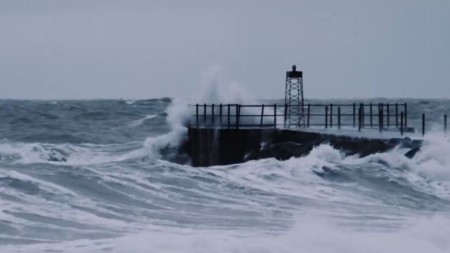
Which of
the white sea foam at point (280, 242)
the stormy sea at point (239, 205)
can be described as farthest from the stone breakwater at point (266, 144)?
the white sea foam at point (280, 242)

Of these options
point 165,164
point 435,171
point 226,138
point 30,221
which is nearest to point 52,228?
point 30,221

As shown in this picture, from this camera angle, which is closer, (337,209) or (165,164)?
(337,209)

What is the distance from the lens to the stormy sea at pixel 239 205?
548 inches

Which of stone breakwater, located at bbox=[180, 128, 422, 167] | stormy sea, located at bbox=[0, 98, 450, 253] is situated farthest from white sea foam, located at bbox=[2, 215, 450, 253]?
stone breakwater, located at bbox=[180, 128, 422, 167]

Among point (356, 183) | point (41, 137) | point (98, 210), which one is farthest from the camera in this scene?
point (41, 137)

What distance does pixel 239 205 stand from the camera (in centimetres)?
1834

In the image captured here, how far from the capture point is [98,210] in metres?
17.2

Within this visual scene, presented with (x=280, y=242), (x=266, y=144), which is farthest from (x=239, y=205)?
(x=266, y=144)

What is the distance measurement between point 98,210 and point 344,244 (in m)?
4.93

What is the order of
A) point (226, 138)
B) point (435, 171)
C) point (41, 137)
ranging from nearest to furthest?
point (435, 171) → point (226, 138) → point (41, 137)

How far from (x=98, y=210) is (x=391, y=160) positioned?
32.2 ft

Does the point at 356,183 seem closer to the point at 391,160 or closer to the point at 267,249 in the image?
the point at 391,160

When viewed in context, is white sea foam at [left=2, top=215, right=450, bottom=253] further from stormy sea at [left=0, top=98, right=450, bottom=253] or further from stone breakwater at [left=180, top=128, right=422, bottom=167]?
stone breakwater at [left=180, top=128, right=422, bottom=167]

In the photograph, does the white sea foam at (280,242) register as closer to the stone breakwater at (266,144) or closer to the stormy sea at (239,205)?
the stormy sea at (239,205)
